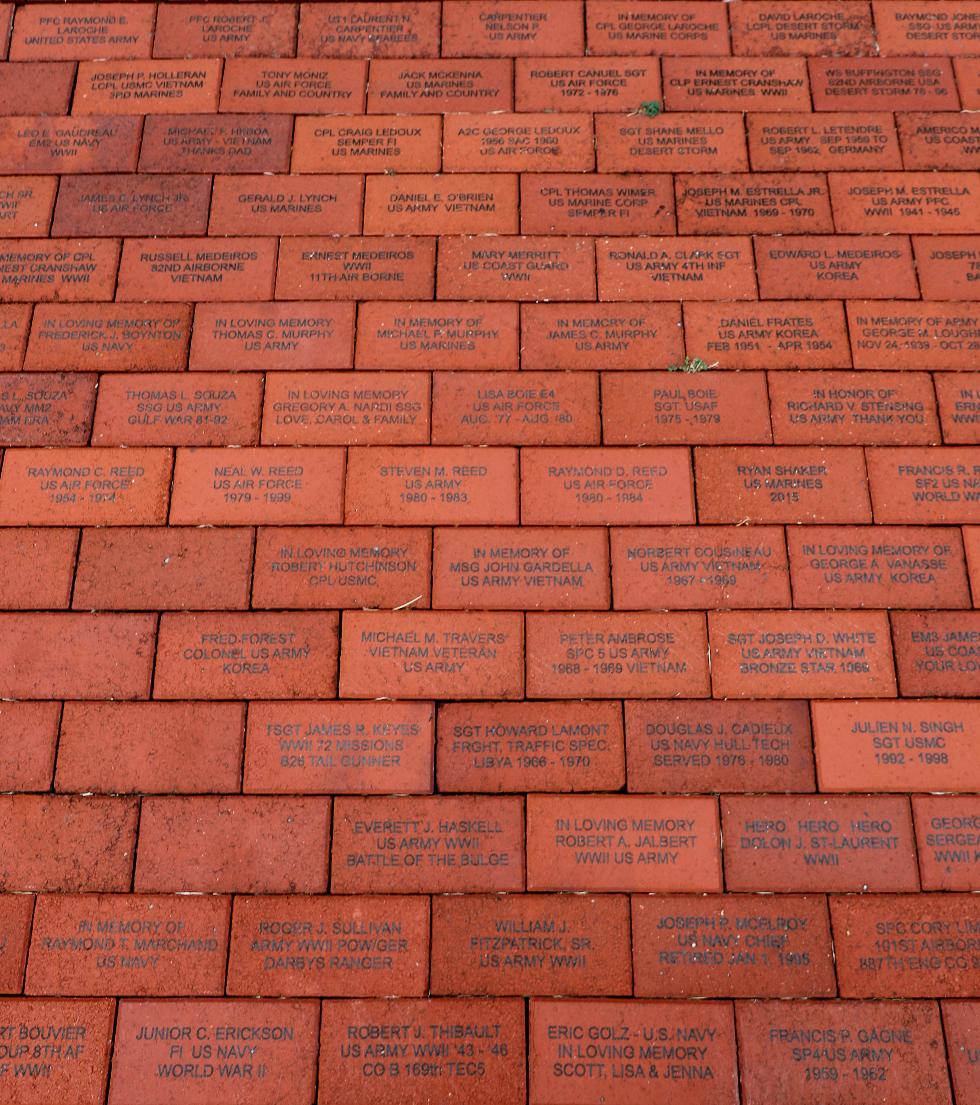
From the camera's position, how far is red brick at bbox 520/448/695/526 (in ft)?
A: 8.45

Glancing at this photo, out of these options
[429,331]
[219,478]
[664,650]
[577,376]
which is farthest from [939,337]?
[219,478]

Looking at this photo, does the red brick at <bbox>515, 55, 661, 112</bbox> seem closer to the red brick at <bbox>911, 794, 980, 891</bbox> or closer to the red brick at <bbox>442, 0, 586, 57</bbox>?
the red brick at <bbox>442, 0, 586, 57</bbox>

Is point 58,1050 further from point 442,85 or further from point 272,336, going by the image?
point 442,85

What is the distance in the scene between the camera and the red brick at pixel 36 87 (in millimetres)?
3039

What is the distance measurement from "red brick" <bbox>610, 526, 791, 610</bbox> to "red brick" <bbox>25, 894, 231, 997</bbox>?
1458mm

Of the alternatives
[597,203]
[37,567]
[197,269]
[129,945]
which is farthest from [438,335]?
[129,945]

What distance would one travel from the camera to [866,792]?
2375 millimetres

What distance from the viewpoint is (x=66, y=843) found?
7.82 ft

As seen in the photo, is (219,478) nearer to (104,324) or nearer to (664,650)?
(104,324)

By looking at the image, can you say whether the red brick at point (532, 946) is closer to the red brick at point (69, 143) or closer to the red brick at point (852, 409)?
the red brick at point (852, 409)

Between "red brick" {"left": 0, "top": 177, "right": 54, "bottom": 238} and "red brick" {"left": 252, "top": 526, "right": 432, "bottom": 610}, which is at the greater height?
"red brick" {"left": 0, "top": 177, "right": 54, "bottom": 238}

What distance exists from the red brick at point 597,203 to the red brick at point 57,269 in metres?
1.40

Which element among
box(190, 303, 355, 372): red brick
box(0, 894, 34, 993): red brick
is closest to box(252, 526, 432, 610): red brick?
box(190, 303, 355, 372): red brick

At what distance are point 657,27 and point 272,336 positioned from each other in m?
1.81
